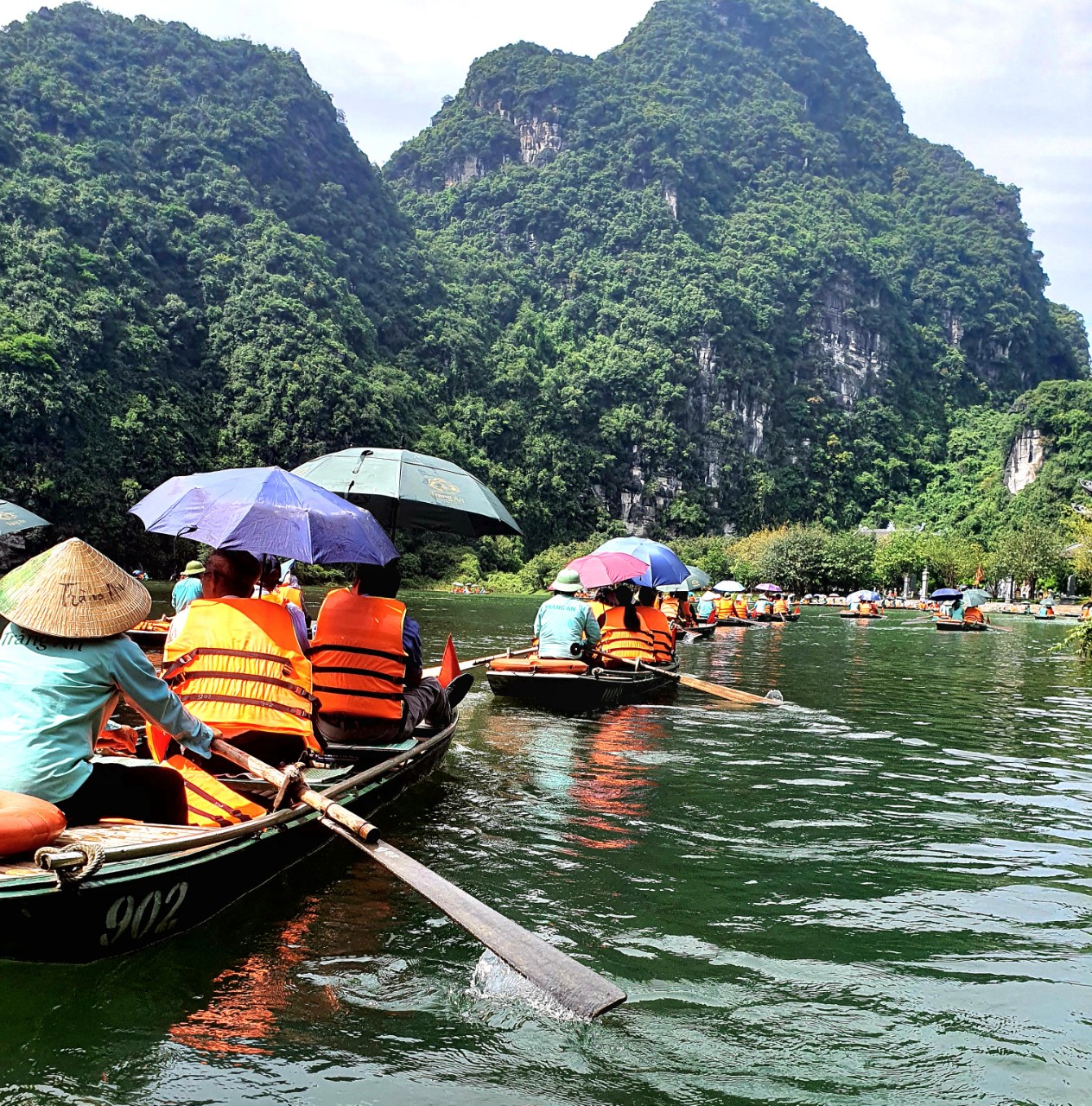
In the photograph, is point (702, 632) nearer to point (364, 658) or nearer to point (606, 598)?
point (606, 598)

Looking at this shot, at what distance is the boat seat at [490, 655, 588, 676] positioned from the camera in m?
11.4

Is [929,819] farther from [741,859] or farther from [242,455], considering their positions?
[242,455]

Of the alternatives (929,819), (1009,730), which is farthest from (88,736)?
(1009,730)

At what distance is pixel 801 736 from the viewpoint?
10.8 m

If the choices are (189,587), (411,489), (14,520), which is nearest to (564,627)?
(189,587)

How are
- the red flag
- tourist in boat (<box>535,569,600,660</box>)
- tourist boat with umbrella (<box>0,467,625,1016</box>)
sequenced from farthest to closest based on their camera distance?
tourist in boat (<box>535,569,600,660</box>)
the red flag
tourist boat with umbrella (<box>0,467,625,1016</box>)

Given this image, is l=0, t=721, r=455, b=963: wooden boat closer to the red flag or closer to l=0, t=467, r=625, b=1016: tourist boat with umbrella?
l=0, t=467, r=625, b=1016: tourist boat with umbrella

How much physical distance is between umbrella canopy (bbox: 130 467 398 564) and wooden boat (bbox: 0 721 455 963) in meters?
1.25

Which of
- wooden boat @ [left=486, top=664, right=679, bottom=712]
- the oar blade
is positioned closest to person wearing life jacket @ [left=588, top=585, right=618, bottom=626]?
wooden boat @ [left=486, top=664, right=679, bottom=712]

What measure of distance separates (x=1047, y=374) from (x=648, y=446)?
67.8 m

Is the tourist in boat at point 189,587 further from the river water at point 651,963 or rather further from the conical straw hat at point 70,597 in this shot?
the conical straw hat at point 70,597

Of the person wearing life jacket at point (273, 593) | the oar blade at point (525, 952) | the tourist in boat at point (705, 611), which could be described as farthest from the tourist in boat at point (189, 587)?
the tourist in boat at point (705, 611)

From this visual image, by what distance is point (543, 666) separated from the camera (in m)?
11.5

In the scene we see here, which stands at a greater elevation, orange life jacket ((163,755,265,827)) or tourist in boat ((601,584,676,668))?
tourist in boat ((601,584,676,668))
